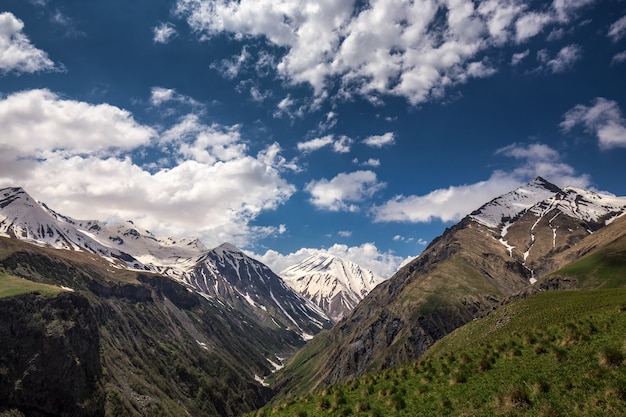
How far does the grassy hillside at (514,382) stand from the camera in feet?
64.5

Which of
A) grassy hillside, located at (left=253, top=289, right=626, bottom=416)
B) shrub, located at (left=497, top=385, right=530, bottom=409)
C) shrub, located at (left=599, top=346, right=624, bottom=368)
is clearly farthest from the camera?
A: shrub, located at (left=599, top=346, right=624, bottom=368)

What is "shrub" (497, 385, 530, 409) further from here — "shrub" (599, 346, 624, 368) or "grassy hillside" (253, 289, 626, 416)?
"shrub" (599, 346, 624, 368)

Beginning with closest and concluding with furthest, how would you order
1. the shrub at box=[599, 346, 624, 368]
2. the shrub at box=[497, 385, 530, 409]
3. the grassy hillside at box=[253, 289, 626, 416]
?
1. the grassy hillside at box=[253, 289, 626, 416]
2. the shrub at box=[497, 385, 530, 409]
3. the shrub at box=[599, 346, 624, 368]

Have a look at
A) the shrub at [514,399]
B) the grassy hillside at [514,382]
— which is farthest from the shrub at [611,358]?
the shrub at [514,399]

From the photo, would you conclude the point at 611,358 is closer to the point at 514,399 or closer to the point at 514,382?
the point at 514,382

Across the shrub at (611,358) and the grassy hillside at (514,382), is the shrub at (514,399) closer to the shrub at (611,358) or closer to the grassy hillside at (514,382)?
the grassy hillside at (514,382)

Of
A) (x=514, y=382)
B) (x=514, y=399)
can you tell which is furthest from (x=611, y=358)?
(x=514, y=399)

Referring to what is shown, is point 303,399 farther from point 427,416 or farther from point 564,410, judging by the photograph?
point 564,410

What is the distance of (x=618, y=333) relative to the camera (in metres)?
27.0

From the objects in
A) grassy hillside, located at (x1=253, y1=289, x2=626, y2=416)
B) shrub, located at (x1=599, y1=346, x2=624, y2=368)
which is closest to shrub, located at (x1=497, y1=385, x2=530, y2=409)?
grassy hillside, located at (x1=253, y1=289, x2=626, y2=416)

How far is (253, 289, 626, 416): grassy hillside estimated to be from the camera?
19.7 metres

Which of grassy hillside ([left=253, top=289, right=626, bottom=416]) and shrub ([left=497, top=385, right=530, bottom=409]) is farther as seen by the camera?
shrub ([left=497, top=385, right=530, bottom=409])

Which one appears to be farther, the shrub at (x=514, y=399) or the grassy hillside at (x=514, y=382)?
the shrub at (x=514, y=399)

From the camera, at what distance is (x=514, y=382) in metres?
23.3
